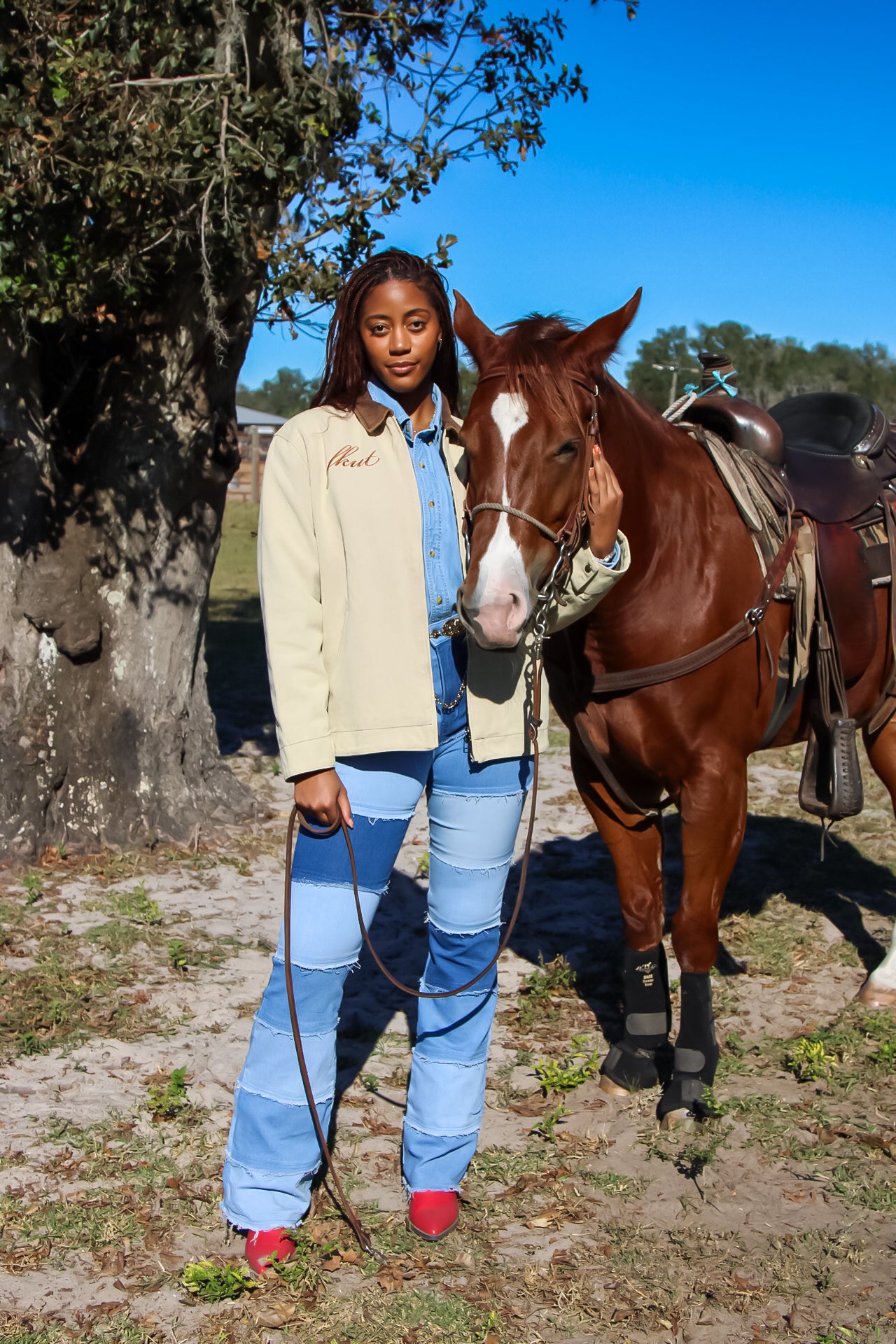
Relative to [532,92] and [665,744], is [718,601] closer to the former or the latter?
[665,744]

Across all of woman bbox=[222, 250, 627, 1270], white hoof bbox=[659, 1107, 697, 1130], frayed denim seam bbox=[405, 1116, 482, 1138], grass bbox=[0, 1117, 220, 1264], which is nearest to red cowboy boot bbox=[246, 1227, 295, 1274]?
woman bbox=[222, 250, 627, 1270]

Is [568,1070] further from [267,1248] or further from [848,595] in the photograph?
[848,595]

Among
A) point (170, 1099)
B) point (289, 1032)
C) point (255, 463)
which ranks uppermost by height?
point (255, 463)

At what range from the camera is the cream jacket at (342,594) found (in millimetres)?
2074

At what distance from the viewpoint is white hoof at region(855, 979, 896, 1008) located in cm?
369

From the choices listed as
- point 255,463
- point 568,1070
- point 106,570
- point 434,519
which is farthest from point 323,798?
point 255,463

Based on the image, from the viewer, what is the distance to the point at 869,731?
12.7 feet

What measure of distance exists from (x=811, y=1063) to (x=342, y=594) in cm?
218

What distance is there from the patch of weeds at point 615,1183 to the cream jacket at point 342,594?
135 centimetres

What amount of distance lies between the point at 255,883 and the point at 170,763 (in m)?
0.78

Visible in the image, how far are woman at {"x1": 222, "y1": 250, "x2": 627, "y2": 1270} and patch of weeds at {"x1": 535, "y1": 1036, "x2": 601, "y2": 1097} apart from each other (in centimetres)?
77

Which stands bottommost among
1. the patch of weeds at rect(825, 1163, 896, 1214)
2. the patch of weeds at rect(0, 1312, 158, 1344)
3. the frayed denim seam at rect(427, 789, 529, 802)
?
the patch of weeds at rect(0, 1312, 158, 1344)

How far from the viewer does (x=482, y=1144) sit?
2861 mm

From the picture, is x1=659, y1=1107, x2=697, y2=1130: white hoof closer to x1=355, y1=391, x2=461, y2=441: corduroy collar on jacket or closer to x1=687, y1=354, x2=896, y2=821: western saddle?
x1=687, y1=354, x2=896, y2=821: western saddle
